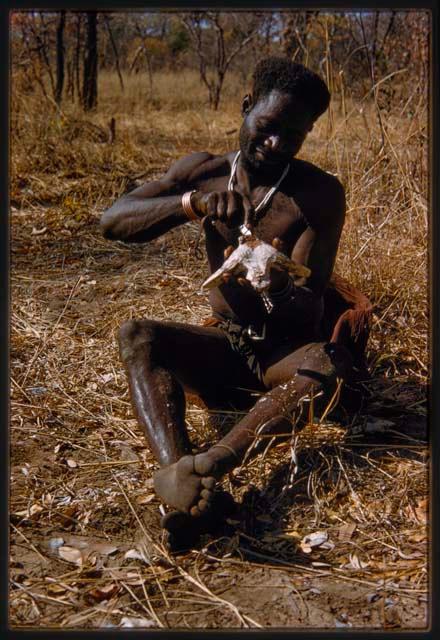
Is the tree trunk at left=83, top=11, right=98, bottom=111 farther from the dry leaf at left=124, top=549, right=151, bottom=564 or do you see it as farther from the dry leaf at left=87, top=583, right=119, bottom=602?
the dry leaf at left=87, top=583, right=119, bottom=602

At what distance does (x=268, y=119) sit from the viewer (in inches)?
105

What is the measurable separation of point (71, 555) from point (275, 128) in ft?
4.88

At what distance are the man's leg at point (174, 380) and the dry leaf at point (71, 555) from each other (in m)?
0.32

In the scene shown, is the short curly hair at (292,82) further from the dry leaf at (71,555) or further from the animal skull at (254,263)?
the dry leaf at (71,555)

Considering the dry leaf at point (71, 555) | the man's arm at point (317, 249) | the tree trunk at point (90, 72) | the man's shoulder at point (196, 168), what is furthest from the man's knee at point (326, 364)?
the tree trunk at point (90, 72)

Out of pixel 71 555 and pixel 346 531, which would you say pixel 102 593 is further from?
pixel 346 531

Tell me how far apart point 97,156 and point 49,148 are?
1.24 feet

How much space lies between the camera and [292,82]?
2.69 m

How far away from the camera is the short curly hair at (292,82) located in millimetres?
2688

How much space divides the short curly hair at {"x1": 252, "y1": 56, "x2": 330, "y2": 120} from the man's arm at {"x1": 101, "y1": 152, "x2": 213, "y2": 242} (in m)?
0.37

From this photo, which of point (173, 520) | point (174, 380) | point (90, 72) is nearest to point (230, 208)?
point (174, 380)

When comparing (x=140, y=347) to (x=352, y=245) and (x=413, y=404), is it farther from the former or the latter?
(x=352, y=245)

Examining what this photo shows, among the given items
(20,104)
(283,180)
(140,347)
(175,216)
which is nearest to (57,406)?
(140,347)

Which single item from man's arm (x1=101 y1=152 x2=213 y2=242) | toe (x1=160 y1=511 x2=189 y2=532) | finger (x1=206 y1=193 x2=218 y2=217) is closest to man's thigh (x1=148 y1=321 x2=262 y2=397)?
man's arm (x1=101 y1=152 x2=213 y2=242)
